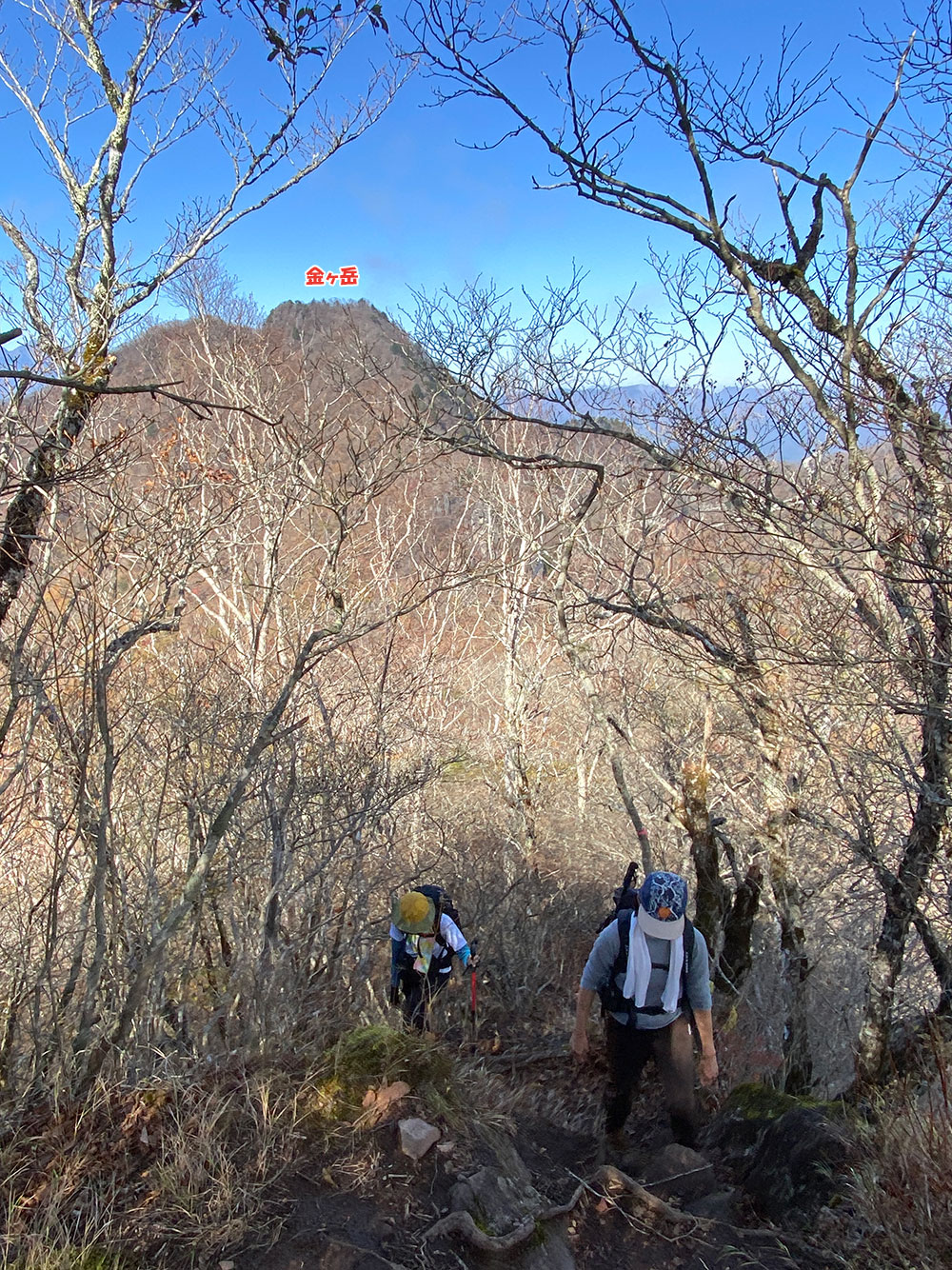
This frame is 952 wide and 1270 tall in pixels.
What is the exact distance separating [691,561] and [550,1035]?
4.77m

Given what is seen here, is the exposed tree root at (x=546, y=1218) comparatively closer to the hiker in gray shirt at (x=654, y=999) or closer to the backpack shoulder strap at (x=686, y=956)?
the hiker in gray shirt at (x=654, y=999)

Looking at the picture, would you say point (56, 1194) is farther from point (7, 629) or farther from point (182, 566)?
point (7, 629)

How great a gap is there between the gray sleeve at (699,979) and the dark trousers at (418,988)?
2.19 metres

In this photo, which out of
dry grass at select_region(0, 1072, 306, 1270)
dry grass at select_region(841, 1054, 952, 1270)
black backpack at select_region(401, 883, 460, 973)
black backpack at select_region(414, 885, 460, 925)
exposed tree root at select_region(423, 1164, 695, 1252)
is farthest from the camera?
black backpack at select_region(414, 885, 460, 925)

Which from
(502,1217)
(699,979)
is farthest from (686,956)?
(502,1217)

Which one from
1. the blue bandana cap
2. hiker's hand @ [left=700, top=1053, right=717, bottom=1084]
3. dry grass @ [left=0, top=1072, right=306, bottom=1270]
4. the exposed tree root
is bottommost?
the exposed tree root

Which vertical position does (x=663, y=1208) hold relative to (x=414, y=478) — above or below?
below

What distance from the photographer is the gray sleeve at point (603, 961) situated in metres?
4.48

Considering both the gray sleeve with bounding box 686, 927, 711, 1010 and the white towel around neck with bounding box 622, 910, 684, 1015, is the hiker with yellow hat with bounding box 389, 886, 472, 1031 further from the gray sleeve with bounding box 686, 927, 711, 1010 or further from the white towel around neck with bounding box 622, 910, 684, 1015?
the gray sleeve with bounding box 686, 927, 711, 1010

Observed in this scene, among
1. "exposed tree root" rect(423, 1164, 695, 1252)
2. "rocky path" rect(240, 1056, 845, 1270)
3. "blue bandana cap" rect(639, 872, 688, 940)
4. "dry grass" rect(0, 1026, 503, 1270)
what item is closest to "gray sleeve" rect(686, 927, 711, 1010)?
"blue bandana cap" rect(639, 872, 688, 940)

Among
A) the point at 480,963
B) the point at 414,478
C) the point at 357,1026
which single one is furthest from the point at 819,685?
the point at 414,478

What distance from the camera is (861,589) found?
5.30m

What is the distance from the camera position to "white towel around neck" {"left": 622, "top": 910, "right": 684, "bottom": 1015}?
434 cm

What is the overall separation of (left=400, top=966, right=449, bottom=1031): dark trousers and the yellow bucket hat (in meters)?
0.33
